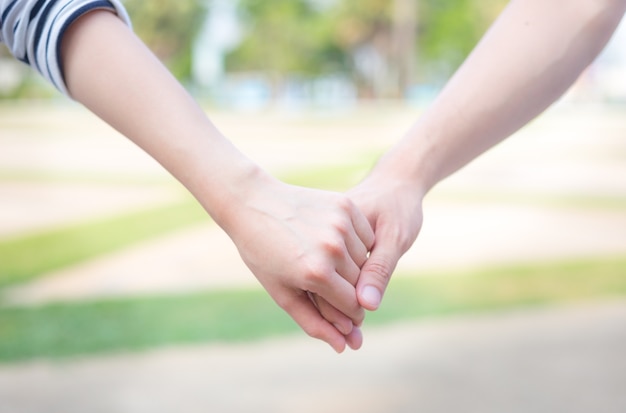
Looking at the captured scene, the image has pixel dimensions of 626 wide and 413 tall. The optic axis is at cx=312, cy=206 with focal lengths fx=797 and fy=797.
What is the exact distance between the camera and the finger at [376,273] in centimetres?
111

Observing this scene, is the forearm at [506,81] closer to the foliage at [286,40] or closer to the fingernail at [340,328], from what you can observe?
the fingernail at [340,328]

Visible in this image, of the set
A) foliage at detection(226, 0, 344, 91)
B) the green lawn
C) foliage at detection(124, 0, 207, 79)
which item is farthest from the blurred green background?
foliage at detection(226, 0, 344, 91)

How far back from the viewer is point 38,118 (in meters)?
18.0

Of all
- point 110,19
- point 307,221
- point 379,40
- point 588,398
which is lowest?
point 379,40

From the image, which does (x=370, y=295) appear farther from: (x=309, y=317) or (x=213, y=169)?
(x=213, y=169)

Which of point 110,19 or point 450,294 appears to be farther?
point 450,294

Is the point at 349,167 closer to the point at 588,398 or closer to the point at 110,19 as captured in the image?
the point at 588,398

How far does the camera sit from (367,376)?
8.23 feet

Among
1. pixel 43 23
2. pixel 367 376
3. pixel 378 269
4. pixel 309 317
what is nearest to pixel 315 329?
pixel 309 317

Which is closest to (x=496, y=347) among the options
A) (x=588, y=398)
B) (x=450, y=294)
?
(x=588, y=398)

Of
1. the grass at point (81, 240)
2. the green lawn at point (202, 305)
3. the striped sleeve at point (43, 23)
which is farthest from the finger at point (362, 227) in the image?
the grass at point (81, 240)

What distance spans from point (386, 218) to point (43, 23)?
0.55 metres

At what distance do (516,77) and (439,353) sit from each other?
64.9 inches

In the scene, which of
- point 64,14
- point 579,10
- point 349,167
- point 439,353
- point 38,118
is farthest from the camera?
point 38,118
